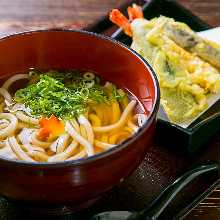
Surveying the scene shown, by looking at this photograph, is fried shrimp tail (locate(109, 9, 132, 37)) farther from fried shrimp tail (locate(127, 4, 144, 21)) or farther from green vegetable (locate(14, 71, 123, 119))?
green vegetable (locate(14, 71, 123, 119))

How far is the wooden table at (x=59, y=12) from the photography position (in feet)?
6.21

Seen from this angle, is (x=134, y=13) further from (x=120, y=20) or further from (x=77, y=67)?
(x=77, y=67)

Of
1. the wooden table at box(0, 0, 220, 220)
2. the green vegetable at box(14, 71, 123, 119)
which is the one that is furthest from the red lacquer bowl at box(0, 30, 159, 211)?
the wooden table at box(0, 0, 220, 220)

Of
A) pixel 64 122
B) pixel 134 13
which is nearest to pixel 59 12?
pixel 134 13

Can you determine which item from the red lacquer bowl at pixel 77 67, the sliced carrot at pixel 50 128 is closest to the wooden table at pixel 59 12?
the red lacquer bowl at pixel 77 67

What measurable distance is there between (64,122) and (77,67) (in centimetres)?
22

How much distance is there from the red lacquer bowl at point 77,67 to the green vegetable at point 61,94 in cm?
3

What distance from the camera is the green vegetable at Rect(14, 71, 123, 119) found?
1263mm

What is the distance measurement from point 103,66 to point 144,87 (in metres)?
0.16

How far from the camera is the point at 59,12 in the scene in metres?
1.98

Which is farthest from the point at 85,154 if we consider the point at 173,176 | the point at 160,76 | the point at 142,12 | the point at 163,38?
the point at 142,12

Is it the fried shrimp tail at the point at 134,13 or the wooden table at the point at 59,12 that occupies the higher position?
the fried shrimp tail at the point at 134,13

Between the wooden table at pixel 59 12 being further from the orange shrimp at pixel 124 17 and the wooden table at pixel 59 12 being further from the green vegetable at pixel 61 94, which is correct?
the green vegetable at pixel 61 94

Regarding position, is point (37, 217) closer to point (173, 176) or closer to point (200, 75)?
point (173, 176)
